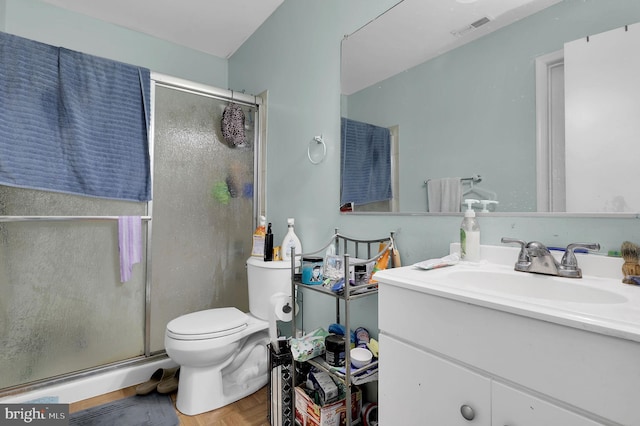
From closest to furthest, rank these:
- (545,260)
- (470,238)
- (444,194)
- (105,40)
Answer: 1. (545,260)
2. (470,238)
3. (444,194)
4. (105,40)

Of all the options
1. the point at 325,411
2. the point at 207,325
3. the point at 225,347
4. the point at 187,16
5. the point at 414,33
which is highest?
the point at 187,16

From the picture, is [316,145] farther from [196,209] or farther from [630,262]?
[630,262]

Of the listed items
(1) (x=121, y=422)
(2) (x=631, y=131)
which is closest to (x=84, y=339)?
(1) (x=121, y=422)

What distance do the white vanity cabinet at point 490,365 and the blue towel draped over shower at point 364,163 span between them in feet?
1.84

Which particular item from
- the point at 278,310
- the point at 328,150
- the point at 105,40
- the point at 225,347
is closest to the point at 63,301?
the point at 225,347

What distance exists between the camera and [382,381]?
0.86 m

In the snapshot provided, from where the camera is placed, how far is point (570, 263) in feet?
2.63

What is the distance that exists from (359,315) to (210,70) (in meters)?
2.35

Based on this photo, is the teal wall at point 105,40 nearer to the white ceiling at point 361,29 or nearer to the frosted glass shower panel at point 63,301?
the white ceiling at point 361,29

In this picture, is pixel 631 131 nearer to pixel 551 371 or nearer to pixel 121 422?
pixel 551 371

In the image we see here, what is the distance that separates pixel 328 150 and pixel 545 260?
3.52 ft

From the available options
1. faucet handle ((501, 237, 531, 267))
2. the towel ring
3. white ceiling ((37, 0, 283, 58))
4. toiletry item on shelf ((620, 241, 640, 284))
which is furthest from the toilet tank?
white ceiling ((37, 0, 283, 58))

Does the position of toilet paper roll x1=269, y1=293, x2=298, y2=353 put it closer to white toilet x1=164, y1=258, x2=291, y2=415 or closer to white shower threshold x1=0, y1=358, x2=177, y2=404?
white toilet x1=164, y1=258, x2=291, y2=415

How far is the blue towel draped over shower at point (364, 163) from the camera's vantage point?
1344mm
